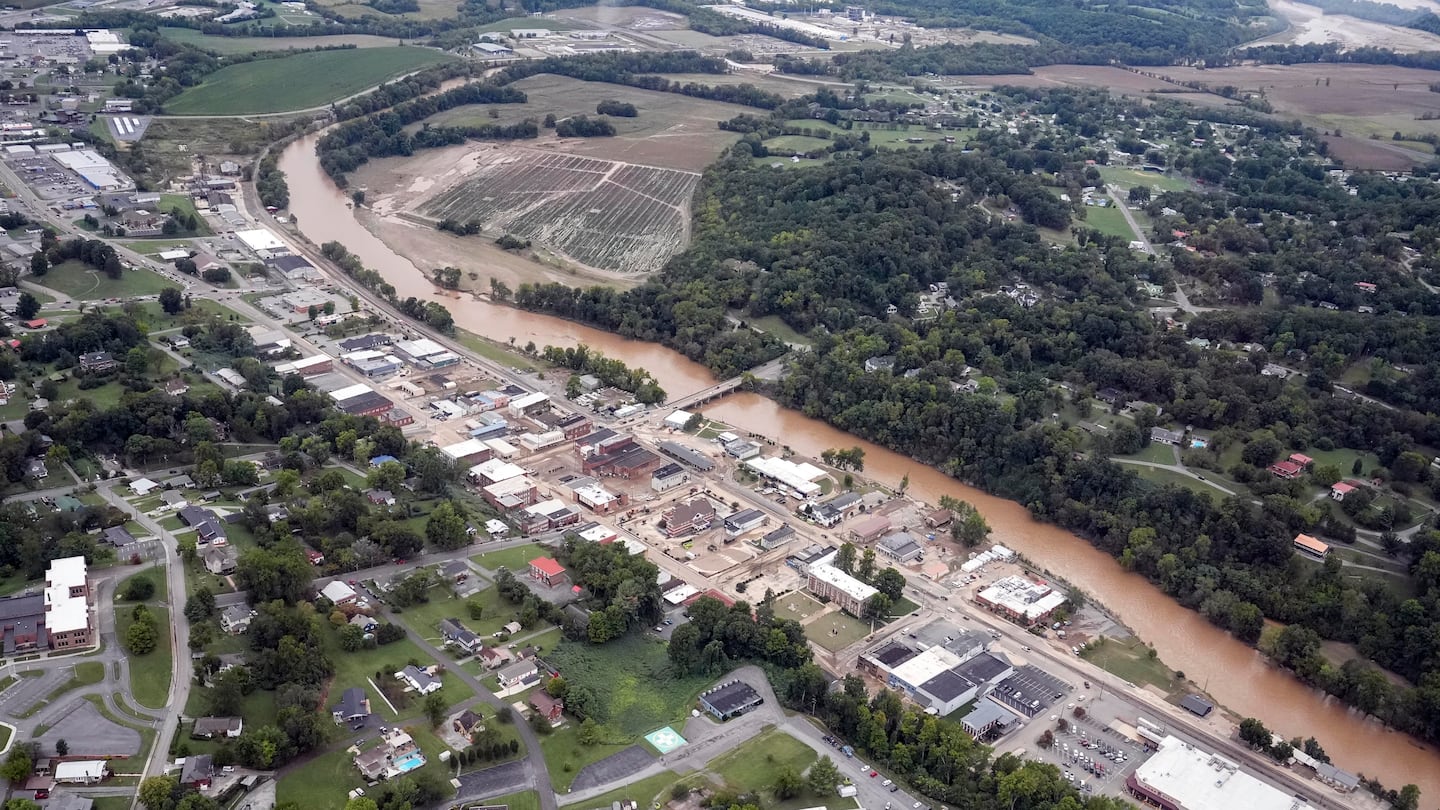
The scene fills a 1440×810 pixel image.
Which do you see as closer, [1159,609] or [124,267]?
[1159,609]

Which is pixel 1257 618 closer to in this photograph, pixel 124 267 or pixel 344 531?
pixel 344 531

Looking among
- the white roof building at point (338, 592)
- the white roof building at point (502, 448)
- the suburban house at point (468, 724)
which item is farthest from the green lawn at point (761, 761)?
the white roof building at point (502, 448)

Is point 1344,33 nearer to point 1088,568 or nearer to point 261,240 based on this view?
point 1088,568

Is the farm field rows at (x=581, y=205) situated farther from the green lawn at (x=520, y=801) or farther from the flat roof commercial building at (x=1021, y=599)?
the green lawn at (x=520, y=801)

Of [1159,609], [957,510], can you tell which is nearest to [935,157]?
[957,510]

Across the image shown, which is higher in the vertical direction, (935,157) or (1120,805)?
(935,157)

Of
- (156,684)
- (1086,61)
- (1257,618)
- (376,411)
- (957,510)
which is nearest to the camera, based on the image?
(156,684)

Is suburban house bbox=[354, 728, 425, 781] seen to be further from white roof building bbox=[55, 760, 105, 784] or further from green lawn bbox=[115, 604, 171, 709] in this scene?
white roof building bbox=[55, 760, 105, 784]
